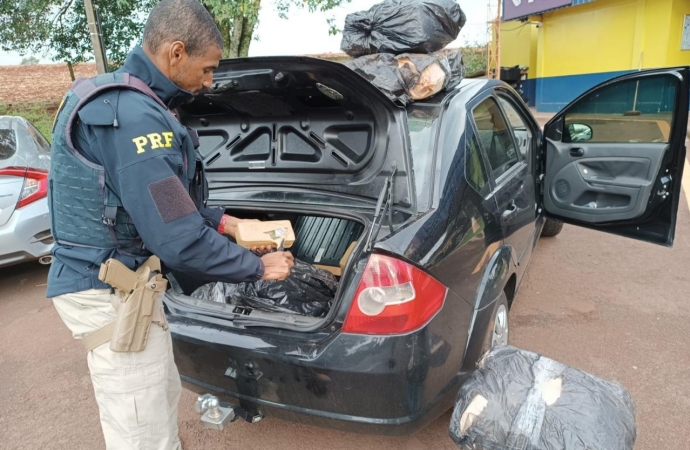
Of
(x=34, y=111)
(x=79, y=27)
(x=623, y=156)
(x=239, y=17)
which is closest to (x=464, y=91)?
(x=623, y=156)

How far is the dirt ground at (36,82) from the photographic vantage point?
16.5 m

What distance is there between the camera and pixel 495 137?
272 cm

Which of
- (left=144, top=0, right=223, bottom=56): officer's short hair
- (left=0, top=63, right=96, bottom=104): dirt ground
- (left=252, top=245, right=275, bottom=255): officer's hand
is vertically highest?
(left=0, top=63, right=96, bottom=104): dirt ground

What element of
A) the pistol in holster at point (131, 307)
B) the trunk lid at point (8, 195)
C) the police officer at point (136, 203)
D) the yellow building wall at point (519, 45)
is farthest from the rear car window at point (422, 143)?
the yellow building wall at point (519, 45)

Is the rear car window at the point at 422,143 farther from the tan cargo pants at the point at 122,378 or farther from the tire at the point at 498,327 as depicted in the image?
the tan cargo pants at the point at 122,378

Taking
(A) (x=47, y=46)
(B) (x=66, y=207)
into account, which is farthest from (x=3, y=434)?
(A) (x=47, y=46)

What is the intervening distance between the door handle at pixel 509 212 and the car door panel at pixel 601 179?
2.55ft

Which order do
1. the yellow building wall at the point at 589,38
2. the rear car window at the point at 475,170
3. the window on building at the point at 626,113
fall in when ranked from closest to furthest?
the rear car window at the point at 475,170, the window on building at the point at 626,113, the yellow building wall at the point at 589,38

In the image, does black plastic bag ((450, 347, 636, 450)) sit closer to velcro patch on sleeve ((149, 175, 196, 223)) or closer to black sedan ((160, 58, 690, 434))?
black sedan ((160, 58, 690, 434))

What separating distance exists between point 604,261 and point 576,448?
2917 mm

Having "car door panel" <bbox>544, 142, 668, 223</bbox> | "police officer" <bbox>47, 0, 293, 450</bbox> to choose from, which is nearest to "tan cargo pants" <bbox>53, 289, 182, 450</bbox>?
"police officer" <bbox>47, 0, 293, 450</bbox>

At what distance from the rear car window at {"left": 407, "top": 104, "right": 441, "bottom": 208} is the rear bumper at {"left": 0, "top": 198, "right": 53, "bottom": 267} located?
3377 mm

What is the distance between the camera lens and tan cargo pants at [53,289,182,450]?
Result: 5.36ft

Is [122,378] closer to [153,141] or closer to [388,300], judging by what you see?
[153,141]
